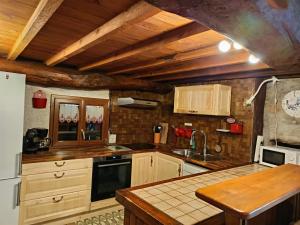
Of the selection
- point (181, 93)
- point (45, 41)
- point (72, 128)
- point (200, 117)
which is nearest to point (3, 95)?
point (45, 41)

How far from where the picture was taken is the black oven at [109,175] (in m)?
2.88

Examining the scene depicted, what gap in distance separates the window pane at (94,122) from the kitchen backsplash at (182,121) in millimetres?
214

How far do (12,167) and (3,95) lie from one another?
74 centimetres

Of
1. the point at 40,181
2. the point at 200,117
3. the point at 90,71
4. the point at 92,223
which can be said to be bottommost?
the point at 92,223

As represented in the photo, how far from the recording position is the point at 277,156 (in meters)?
2.44

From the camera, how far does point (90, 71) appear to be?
3.05 metres

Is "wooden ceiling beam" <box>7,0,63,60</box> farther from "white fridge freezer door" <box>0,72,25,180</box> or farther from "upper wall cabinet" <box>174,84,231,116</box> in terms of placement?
"upper wall cabinet" <box>174,84,231,116</box>

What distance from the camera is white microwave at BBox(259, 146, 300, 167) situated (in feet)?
7.50

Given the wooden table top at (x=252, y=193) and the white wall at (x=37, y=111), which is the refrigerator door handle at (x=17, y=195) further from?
the wooden table top at (x=252, y=193)

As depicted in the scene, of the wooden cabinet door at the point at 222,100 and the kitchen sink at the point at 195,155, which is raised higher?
the wooden cabinet door at the point at 222,100

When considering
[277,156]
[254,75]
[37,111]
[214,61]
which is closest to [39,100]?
[37,111]

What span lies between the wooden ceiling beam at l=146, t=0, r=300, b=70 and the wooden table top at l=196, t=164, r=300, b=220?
69 centimetres

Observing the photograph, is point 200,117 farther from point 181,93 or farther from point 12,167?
point 12,167

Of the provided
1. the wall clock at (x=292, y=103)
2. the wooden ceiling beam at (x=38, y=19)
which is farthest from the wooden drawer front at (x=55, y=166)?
the wall clock at (x=292, y=103)
